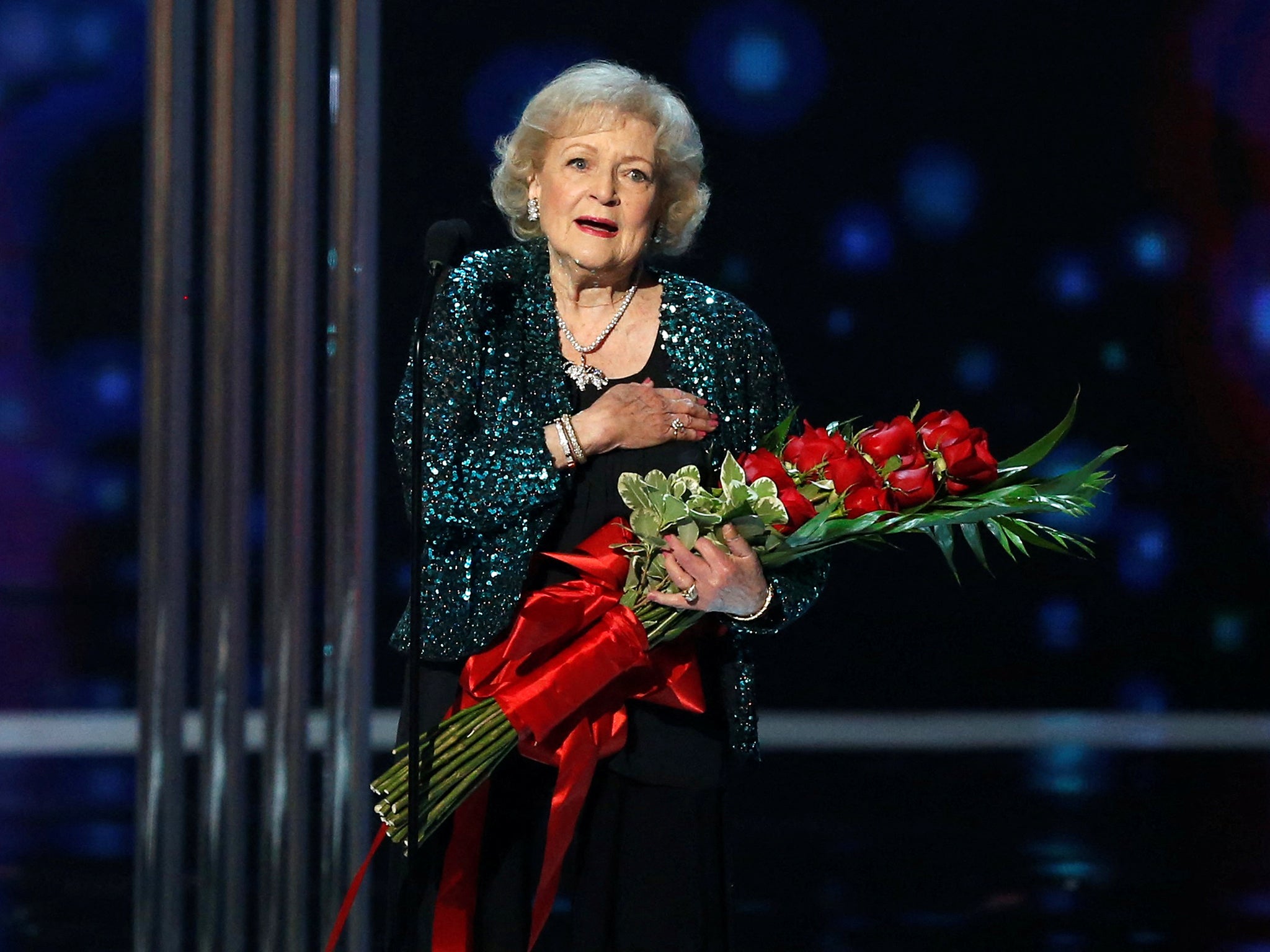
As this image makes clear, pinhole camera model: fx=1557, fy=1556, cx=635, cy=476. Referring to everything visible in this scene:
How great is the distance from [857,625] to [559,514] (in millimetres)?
3371

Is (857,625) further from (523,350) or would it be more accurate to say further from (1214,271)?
(523,350)

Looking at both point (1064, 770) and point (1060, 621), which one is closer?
point (1064, 770)

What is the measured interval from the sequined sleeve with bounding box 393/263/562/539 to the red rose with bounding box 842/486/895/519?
344 mm

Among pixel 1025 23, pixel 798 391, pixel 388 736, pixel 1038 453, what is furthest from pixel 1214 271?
pixel 1038 453

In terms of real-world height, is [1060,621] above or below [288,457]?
below

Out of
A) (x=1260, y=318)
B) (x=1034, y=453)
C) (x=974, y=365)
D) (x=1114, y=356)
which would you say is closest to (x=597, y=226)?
(x=1034, y=453)

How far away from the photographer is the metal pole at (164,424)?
1.96 meters

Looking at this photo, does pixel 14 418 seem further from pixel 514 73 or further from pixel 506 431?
pixel 506 431

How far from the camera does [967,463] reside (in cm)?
179

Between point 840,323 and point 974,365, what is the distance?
45cm

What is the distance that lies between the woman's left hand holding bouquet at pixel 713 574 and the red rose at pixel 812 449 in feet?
0.37

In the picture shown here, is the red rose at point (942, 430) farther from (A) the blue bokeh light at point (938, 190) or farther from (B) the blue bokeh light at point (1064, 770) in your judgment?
(A) the blue bokeh light at point (938, 190)

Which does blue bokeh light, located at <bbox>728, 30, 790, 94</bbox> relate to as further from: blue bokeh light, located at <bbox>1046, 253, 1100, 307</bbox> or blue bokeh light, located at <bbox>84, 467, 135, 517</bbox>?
blue bokeh light, located at <bbox>84, 467, 135, 517</bbox>

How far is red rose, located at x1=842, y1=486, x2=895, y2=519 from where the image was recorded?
5.68 ft
